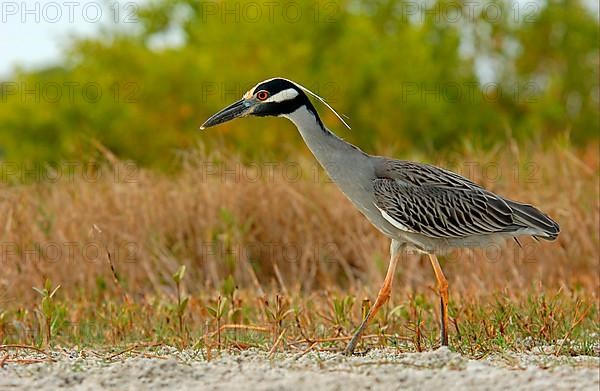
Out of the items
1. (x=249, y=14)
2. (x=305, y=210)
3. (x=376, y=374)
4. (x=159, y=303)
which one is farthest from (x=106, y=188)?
(x=249, y=14)

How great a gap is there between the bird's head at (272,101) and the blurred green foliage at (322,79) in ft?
68.7

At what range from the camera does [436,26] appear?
39875 mm

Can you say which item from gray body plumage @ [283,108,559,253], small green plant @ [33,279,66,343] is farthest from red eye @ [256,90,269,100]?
small green plant @ [33,279,66,343]

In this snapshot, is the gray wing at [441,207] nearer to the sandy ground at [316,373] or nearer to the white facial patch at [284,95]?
the white facial patch at [284,95]

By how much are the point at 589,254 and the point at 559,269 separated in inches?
16.0

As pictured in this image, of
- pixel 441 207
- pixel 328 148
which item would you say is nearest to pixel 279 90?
pixel 328 148

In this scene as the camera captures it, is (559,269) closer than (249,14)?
Yes

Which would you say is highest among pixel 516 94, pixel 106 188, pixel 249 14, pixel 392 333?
pixel 249 14

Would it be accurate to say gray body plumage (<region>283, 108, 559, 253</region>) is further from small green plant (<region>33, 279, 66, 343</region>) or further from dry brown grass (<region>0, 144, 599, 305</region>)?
dry brown grass (<region>0, 144, 599, 305</region>)

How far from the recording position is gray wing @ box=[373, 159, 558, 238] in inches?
270

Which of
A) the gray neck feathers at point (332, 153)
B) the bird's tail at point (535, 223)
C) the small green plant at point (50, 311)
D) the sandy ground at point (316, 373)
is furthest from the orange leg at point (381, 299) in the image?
the small green plant at point (50, 311)

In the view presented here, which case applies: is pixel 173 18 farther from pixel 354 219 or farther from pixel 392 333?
pixel 392 333

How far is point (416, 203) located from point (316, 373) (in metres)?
2.12

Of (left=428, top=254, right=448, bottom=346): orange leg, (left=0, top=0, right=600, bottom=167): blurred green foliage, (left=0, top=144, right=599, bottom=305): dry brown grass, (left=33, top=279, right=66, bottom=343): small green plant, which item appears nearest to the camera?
(left=428, top=254, right=448, bottom=346): orange leg
